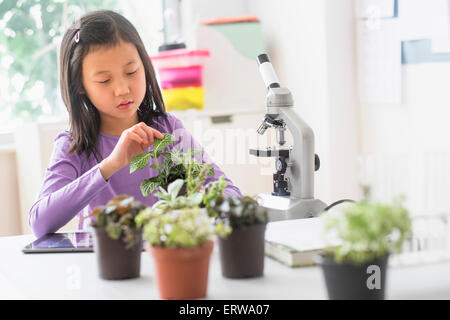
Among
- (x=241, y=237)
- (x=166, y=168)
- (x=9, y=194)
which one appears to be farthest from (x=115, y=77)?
(x=9, y=194)

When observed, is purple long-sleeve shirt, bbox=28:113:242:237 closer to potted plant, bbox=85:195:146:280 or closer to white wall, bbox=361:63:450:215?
potted plant, bbox=85:195:146:280

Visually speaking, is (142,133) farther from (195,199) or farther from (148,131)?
(195,199)

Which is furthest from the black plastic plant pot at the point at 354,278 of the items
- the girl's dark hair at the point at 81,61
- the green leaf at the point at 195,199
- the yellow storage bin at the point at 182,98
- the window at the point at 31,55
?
the window at the point at 31,55

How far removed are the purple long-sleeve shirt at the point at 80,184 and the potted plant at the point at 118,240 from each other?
458mm

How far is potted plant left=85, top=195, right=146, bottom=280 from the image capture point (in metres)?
1.12

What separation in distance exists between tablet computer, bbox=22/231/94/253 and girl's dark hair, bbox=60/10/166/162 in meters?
0.33

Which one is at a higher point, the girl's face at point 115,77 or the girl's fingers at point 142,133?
the girl's face at point 115,77

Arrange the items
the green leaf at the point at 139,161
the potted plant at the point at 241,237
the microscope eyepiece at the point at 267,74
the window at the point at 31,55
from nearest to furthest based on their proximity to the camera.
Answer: the potted plant at the point at 241,237, the green leaf at the point at 139,161, the microscope eyepiece at the point at 267,74, the window at the point at 31,55

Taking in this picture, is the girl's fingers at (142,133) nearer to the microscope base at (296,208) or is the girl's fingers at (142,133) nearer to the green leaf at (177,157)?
the green leaf at (177,157)

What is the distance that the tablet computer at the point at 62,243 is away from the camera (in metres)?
1.39

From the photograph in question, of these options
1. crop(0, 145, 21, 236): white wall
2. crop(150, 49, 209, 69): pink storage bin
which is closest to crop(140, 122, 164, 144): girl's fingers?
crop(150, 49, 209, 69): pink storage bin

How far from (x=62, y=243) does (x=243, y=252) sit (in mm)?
493
